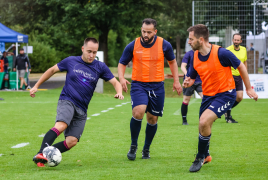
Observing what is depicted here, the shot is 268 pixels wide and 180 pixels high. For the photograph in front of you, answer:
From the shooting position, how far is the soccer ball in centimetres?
514

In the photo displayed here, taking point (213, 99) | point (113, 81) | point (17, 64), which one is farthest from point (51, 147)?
point (17, 64)

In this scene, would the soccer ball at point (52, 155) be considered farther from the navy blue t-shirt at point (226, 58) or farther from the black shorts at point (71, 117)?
the navy blue t-shirt at point (226, 58)

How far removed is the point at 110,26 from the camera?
2694 centimetres

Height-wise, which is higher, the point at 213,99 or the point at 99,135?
the point at 213,99

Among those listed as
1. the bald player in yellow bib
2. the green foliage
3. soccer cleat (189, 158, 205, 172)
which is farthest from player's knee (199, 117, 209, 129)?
the green foliage

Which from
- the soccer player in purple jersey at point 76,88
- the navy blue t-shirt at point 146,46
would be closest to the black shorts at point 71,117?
the soccer player in purple jersey at point 76,88

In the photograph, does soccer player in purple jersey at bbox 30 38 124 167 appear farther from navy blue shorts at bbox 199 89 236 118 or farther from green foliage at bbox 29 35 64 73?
green foliage at bbox 29 35 64 73

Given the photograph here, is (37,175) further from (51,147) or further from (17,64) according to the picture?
(17,64)

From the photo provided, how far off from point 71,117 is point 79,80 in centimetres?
53

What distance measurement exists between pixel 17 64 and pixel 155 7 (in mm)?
10638

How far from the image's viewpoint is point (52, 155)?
5.17 m

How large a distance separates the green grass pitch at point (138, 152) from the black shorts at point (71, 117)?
464mm

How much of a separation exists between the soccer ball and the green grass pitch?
12 centimetres

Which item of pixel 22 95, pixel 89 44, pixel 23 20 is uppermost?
pixel 23 20
